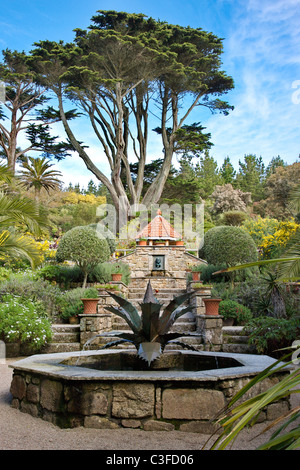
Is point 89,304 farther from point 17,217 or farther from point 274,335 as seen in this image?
point 274,335

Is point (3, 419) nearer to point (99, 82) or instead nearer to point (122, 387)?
point (122, 387)

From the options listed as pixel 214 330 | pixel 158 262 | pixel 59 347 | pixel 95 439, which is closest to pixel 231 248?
pixel 158 262

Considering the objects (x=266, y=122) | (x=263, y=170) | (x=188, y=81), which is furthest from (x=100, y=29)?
(x=263, y=170)

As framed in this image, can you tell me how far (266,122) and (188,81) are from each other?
52.9ft

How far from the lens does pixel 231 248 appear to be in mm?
12680

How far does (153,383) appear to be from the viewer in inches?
136

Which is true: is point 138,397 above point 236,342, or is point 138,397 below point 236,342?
above

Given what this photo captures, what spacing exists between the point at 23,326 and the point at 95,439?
454cm

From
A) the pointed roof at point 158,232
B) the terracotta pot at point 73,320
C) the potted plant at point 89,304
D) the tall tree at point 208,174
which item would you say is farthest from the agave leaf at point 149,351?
the tall tree at point 208,174

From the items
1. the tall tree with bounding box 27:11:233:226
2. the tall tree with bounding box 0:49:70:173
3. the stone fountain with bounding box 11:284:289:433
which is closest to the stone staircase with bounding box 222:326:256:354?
the stone fountain with bounding box 11:284:289:433

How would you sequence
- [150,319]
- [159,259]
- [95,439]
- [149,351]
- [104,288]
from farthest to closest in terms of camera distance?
[159,259], [104,288], [150,319], [149,351], [95,439]

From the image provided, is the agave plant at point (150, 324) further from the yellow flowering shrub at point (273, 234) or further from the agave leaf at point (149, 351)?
the yellow flowering shrub at point (273, 234)

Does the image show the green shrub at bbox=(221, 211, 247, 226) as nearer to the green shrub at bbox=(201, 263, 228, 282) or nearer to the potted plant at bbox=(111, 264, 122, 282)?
the green shrub at bbox=(201, 263, 228, 282)

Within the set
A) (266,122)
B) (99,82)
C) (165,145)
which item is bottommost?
(266,122)
